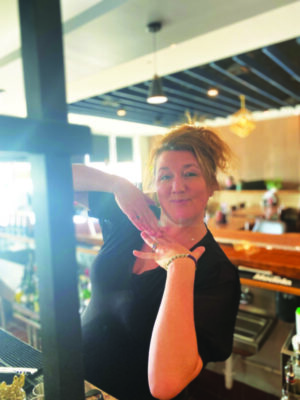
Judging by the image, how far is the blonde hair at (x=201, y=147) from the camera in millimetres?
771

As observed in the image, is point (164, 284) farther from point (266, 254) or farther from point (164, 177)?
point (266, 254)

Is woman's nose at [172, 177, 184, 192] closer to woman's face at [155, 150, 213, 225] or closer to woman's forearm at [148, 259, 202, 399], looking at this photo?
woman's face at [155, 150, 213, 225]

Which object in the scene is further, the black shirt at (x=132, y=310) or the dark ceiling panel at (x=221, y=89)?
the dark ceiling panel at (x=221, y=89)

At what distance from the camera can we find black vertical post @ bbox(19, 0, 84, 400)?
0.32 m

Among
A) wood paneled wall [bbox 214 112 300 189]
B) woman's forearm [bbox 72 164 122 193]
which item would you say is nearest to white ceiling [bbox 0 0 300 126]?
woman's forearm [bbox 72 164 122 193]

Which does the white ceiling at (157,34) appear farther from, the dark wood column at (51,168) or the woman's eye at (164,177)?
the dark wood column at (51,168)

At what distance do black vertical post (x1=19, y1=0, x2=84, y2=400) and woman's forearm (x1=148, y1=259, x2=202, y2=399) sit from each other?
1.02 feet

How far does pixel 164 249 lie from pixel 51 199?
0.43 m

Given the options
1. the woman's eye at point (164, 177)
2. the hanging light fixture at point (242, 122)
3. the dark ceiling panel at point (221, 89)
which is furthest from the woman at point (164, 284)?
the hanging light fixture at point (242, 122)

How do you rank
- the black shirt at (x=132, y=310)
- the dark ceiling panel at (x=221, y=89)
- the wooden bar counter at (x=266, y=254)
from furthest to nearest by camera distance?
the dark ceiling panel at (x=221, y=89) < the wooden bar counter at (x=266, y=254) < the black shirt at (x=132, y=310)

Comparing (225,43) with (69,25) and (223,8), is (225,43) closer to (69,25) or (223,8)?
(223,8)

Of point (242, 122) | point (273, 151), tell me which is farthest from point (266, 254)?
point (273, 151)

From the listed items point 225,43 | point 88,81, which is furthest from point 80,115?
point 225,43

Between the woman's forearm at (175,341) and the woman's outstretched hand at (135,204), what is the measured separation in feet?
0.65
